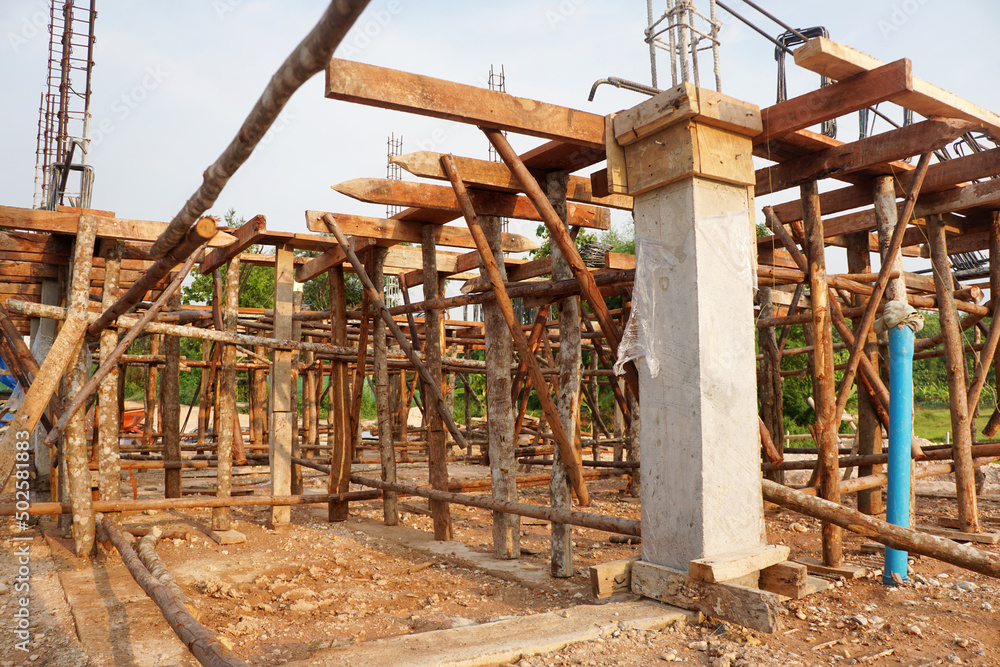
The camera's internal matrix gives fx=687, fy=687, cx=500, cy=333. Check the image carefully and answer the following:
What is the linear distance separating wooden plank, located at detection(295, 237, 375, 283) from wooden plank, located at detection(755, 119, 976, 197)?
4218 millimetres

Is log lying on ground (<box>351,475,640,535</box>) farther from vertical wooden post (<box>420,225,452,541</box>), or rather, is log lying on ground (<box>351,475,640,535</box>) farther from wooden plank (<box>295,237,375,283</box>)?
wooden plank (<box>295,237,375,283</box>)

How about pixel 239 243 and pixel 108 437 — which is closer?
pixel 108 437

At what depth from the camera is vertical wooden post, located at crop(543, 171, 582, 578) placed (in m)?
5.06

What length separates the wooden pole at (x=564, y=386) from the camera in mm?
5059

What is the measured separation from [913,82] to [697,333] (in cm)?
190

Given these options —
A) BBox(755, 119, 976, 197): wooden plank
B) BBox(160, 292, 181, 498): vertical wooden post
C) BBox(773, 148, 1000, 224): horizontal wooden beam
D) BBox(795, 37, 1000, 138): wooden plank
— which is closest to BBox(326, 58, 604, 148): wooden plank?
BBox(795, 37, 1000, 138): wooden plank

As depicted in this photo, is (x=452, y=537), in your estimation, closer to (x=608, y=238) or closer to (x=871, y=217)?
(x=871, y=217)

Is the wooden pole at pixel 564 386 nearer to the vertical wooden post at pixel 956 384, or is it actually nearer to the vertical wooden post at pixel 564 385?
the vertical wooden post at pixel 564 385

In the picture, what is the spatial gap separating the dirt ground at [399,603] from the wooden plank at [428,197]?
114 inches

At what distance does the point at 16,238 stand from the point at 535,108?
19.0 ft

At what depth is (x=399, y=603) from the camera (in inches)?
186

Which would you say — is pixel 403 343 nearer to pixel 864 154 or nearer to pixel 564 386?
pixel 564 386

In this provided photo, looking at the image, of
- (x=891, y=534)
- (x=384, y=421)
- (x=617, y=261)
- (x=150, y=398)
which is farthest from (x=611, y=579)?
(x=150, y=398)

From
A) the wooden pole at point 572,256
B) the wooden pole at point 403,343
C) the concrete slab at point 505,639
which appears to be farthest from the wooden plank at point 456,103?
the wooden pole at point 403,343
